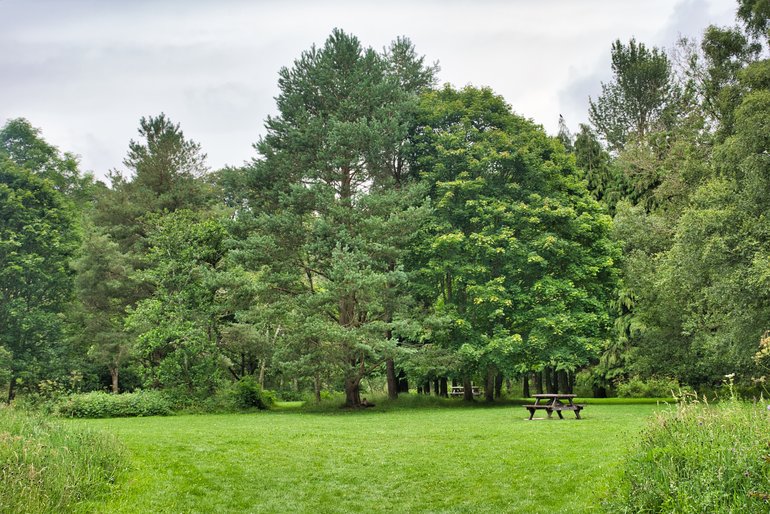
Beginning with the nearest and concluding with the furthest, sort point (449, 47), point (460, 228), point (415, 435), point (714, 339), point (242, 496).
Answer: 1. point (449, 47)
2. point (242, 496)
3. point (415, 435)
4. point (714, 339)
5. point (460, 228)

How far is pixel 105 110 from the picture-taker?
384 inches

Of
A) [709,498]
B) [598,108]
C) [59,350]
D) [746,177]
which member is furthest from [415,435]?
[598,108]

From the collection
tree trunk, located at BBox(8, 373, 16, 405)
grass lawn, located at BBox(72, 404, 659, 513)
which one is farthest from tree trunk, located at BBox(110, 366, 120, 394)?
grass lawn, located at BBox(72, 404, 659, 513)

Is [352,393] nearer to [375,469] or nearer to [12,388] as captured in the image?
[375,469]

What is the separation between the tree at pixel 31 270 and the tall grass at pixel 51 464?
20043 millimetres

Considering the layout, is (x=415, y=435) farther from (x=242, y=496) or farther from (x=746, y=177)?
(x=746, y=177)

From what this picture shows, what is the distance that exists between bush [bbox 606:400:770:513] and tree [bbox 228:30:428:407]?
48.6 feet

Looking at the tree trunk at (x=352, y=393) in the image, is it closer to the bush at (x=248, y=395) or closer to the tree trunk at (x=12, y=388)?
the bush at (x=248, y=395)

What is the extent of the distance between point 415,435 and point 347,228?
39.0 ft

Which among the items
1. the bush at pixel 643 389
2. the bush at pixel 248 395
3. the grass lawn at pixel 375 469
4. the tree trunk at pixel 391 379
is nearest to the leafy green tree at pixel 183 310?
the bush at pixel 248 395

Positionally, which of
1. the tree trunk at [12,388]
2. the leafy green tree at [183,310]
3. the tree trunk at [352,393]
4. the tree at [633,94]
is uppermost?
the tree at [633,94]

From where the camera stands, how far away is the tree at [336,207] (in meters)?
23.8

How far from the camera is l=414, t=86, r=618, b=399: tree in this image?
25.9m

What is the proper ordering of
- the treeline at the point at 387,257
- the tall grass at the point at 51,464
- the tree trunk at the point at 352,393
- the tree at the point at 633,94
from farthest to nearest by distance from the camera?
the tree at the point at 633,94, the tree trunk at the point at 352,393, the treeline at the point at 387,257, the tall grass at the point at 51,464
